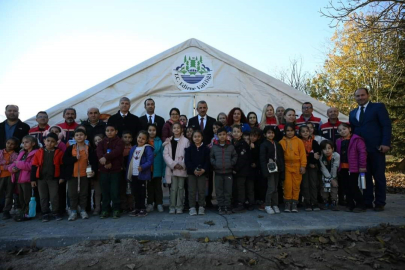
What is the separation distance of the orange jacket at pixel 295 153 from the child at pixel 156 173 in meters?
2.19

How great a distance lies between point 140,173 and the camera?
438cm

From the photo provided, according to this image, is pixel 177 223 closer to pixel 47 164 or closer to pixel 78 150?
pixel 78 150

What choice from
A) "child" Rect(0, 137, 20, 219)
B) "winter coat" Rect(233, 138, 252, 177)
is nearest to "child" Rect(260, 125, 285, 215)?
"winter coat" Rect(233, 138, 252, 177)

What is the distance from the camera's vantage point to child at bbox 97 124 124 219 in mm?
Result: 4266

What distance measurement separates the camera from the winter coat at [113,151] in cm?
429

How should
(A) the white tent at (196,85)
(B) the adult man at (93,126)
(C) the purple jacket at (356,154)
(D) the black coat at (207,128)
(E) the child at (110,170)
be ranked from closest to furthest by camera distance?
(E) the child at (110,170)
(C) the purple jacket at (356,154)
(B) the adult man at (93,126)
(D) the black coat at (207,128)
(A) the white tent at (196,85)

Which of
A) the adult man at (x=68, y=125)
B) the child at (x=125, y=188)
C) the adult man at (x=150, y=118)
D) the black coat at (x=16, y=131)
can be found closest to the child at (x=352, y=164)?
the adult man at (x=150, y=118)

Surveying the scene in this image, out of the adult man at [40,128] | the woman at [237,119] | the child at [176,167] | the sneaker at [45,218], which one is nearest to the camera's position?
the sneaker at [45,218]

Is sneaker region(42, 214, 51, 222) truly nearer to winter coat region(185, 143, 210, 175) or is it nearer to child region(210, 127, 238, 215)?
winter coat region(185, 143, 210, 175)

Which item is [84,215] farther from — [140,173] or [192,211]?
[192,211]

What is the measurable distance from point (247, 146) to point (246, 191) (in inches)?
33.2

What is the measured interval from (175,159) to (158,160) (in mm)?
305

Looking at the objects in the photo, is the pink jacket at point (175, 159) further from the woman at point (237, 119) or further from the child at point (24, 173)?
the child at point (24, 173)

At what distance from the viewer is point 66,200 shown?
4746mm
